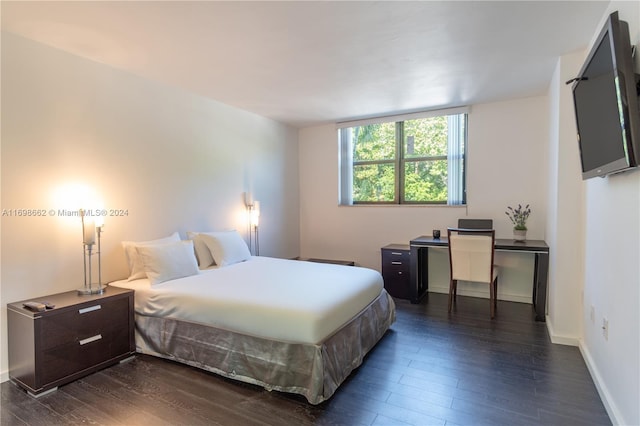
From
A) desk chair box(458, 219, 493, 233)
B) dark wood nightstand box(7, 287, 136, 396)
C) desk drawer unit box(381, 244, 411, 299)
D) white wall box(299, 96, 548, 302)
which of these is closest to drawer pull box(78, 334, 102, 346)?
dark wood nightstand box(7, 287, 136, 396)

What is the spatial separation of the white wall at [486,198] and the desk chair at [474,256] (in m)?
0.86

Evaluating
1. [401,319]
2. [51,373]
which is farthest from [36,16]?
[401,319]

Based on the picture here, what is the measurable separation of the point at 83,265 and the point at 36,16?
189cm

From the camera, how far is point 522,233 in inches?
161

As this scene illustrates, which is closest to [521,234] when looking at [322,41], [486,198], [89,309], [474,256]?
[486,198]

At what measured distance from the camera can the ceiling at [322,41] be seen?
7.04 ft

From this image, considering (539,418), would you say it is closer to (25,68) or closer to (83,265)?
(83,265)

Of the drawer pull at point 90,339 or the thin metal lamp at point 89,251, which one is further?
the thin metal lamp at point 89,251

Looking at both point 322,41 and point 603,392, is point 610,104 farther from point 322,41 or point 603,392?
point 322,41

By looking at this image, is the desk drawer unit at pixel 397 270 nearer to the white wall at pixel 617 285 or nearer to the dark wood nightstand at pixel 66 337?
the white wall at pixel 617 285

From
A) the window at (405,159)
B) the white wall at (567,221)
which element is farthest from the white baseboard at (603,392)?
the window at (405,159)

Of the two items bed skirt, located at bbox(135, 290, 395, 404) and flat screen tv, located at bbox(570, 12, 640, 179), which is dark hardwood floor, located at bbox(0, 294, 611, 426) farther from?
flat screen tv, located at bbox(570, 12, 640, 179)

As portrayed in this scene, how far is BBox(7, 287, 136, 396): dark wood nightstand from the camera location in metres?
2.25

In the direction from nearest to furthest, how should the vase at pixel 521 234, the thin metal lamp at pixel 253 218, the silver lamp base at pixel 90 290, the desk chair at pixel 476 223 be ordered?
the silver lamp base at pixel 90 290 → the vase at pixel 521 234 → the desk chair at pixel 476 223 → the thin metal lamp at pixel 253 218
